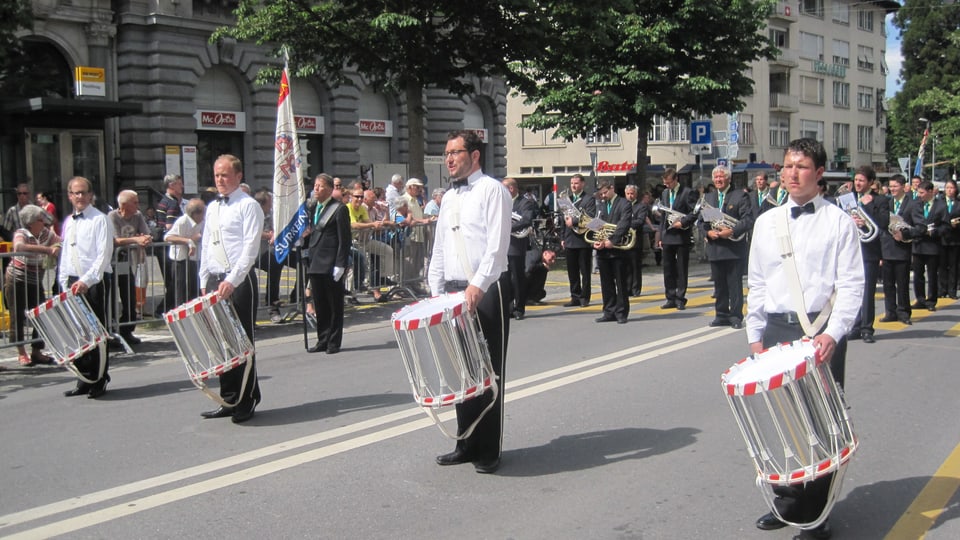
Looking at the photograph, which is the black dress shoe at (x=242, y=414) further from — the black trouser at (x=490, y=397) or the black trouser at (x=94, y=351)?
the black trouser at (x=490, y=397)

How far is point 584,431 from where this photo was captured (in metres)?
6.75

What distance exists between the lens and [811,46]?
224 ft

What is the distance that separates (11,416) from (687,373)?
19.8 feet

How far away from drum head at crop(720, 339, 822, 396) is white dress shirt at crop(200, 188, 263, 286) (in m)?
3.97

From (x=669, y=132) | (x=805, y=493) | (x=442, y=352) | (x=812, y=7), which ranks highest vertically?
(x=812, y=7)

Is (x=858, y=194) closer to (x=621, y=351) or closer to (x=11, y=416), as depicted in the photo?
(x=621, y=351)

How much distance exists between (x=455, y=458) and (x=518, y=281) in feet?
23.8

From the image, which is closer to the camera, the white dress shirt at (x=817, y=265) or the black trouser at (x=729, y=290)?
the white dress shirt at (x=817, y=265)

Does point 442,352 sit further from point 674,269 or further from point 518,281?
point 674,269

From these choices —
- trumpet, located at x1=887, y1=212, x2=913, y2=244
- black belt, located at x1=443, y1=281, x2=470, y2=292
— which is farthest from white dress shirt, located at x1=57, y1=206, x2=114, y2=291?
trumpet, located at x1=887, y1=212, x2=913, y2=244

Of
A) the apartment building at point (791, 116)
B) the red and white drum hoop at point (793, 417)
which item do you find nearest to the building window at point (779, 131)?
the apartment building at point (791, 116)

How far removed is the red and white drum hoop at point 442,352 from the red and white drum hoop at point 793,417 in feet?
5.09

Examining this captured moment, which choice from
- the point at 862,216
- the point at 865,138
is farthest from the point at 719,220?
the point at 865,138

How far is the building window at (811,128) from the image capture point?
67.8 m
